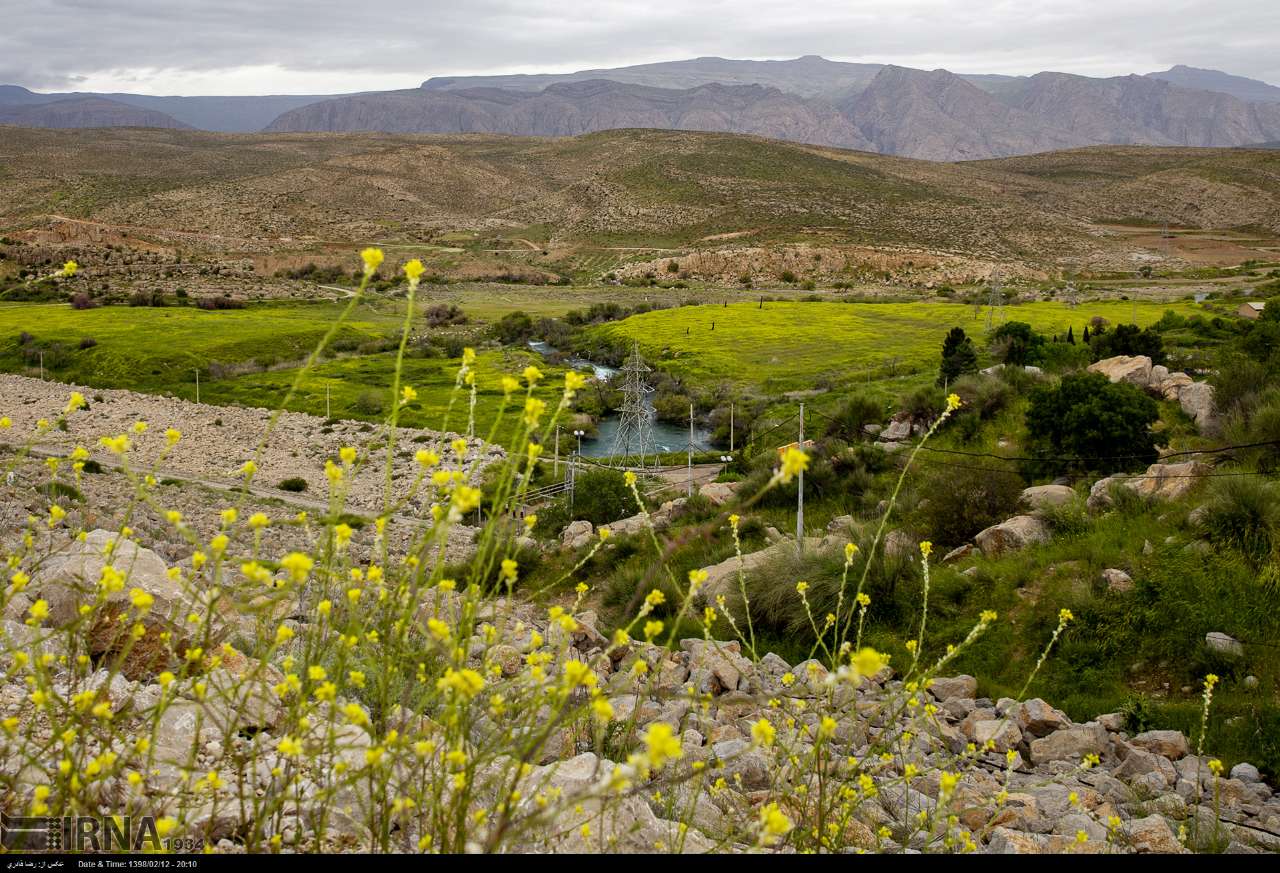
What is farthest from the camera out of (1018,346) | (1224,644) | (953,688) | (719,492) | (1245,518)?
(1018,346)

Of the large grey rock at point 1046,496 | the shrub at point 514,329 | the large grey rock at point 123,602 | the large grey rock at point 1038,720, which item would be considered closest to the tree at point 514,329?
the shrub at point 514,329

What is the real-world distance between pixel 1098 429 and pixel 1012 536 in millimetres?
5079

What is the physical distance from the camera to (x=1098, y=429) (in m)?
15.1

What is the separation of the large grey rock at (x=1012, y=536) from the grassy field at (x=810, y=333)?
22.5 meters

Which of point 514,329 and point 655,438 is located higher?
point 514,329

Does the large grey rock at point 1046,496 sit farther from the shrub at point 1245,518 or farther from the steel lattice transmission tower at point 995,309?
the steel lattice transmission tower at point 995,309

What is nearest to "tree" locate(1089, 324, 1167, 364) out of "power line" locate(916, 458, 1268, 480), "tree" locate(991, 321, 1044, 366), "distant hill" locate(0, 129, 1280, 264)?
"tree" locate(991, 321, 1044, 366)

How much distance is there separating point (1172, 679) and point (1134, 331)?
19691mm

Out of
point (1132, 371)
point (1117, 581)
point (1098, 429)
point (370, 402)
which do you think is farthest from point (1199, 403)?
point (370, 402)

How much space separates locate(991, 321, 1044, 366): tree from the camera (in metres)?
27.5

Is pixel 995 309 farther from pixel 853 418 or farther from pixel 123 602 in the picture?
pixel 123 602

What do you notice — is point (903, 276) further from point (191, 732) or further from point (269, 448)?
point (191, 732)

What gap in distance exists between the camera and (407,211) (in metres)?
93.6

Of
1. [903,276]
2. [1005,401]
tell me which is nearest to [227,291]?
[903,276]
